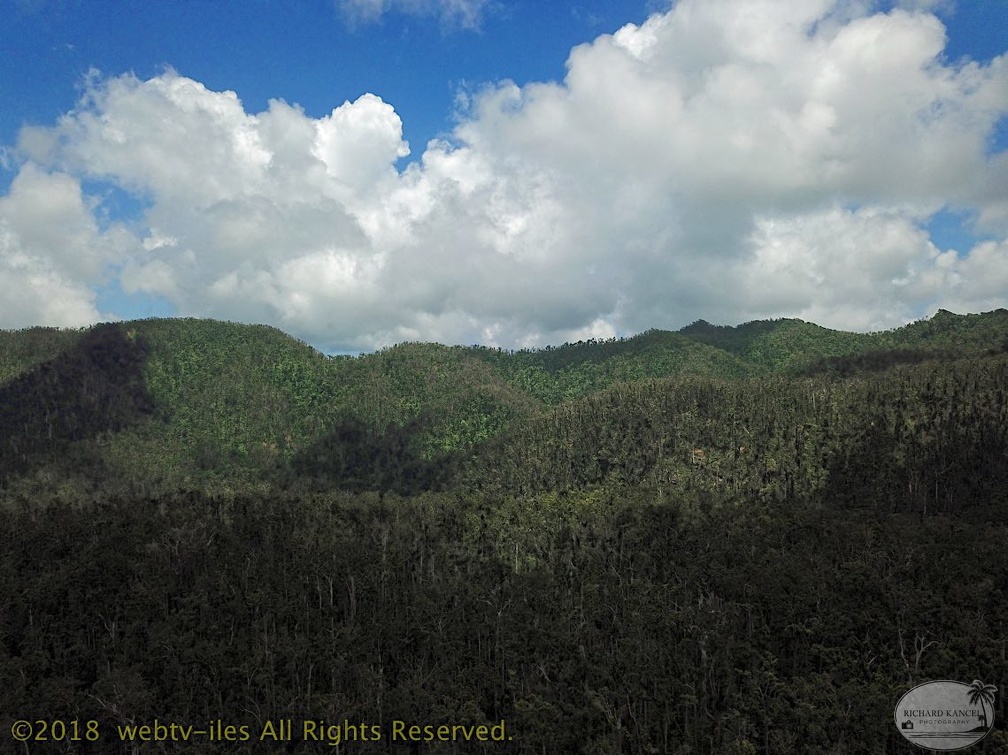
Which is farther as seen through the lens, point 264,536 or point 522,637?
point 264,536

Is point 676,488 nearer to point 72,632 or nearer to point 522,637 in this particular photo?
point 522,637

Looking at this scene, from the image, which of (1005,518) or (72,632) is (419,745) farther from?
(1005,518)

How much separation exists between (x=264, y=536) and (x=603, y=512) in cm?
6727

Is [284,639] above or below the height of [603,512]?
below

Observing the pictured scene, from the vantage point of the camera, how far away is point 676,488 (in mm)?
196125

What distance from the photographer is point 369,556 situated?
12100 cm

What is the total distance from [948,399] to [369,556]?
154 metres

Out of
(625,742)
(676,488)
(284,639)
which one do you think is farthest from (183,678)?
(676,488)

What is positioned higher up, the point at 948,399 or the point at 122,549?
the point at 948,399

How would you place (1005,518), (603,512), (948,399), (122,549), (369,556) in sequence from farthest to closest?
(948,399)
(603,512)
(1005,518)
(369,556)
(122,549)

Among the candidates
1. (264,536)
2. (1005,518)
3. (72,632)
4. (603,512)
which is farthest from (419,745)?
(1005,518)

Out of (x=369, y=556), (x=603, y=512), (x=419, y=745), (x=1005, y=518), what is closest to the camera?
(x=419, y=745)

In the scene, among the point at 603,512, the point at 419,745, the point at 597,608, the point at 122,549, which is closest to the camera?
the point at 419,745

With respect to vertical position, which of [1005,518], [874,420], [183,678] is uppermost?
[874,420]
